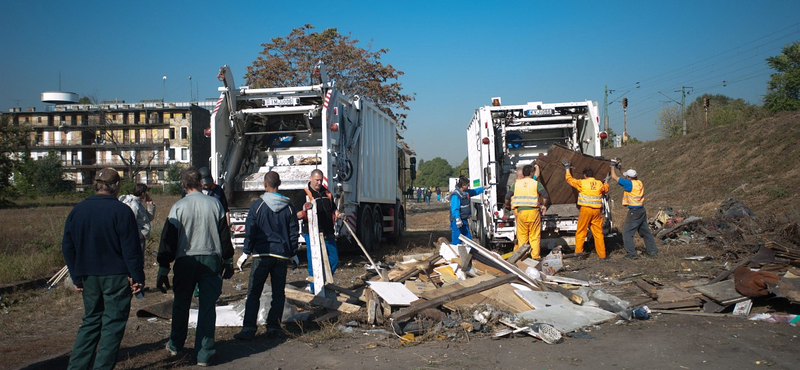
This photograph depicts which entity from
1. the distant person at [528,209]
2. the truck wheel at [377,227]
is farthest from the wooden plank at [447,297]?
the truck wheel at [377,227]

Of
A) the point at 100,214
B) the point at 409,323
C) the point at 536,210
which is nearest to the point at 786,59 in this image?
the point at 536,210

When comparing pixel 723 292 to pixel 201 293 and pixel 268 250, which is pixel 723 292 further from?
pixel 201 293

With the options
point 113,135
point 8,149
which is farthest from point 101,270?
point 113,135

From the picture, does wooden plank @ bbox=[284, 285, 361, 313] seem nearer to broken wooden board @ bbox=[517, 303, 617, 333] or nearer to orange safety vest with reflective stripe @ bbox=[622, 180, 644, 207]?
broken wooden board @ bbox=[517, 303, 617, 333]

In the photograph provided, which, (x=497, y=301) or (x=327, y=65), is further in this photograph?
(x=327, y=65)

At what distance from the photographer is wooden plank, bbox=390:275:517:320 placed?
5594 mm

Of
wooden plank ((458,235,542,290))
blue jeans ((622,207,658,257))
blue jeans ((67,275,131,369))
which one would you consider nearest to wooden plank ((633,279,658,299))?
wooden plank ((458,235,542,290))

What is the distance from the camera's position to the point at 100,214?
4094 mm

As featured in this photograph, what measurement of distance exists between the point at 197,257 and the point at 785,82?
29723 millimetres

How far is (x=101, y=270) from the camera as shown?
4074 mm

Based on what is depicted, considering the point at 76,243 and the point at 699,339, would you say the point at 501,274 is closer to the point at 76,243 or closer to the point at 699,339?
the point at 699,339

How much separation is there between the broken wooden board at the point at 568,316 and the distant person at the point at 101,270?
3.53 metres

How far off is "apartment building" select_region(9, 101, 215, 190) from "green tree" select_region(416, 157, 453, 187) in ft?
148

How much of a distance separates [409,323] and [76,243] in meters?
2.92
